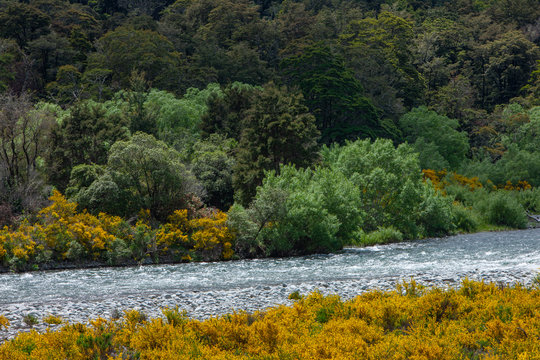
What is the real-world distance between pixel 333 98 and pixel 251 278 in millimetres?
44674

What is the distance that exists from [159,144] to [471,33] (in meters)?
84.0

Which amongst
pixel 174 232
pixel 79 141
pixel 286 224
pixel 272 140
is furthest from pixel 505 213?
pixel 79 141

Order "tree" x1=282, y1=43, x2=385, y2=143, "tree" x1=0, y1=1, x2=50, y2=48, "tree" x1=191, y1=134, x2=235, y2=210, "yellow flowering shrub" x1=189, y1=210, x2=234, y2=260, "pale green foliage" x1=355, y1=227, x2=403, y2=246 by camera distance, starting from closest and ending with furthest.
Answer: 1. "yellow flowering shrub" x1=189, y1=210, x2=234, y2=260
2. "pale green foliage" x1=355, y1=227, x2=403, y2=246
3. "tree" x1=191, y1=134, x2=235, y2=210
4. "tree" x1=282, y1=43, x2=385, y2=143
5. "tree" x1=0, y1=1, x2=50, y2=48

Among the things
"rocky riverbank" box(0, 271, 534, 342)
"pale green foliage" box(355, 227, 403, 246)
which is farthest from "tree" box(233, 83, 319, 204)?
"rocky riverbank" box(0, 271, 534, 342)

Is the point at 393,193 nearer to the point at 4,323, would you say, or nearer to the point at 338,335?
the point at 338,335

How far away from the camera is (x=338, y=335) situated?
10.3 meters

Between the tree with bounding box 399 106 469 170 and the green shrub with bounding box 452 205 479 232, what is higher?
the tree with bounding box 399 106 469 170

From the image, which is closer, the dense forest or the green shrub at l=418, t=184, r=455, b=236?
the dense forest

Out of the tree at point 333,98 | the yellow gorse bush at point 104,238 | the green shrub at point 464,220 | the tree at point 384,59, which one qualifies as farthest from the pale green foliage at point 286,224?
the tree at point 384,59

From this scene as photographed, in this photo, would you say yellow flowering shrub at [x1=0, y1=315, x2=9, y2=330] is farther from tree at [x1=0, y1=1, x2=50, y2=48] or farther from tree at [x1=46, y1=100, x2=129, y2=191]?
tree at [x1=0, y1=1, x2=50, y2=48]

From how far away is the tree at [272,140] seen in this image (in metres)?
43.2

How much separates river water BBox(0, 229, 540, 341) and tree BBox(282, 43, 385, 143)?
28.9 m

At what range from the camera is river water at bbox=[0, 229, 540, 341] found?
16734mm

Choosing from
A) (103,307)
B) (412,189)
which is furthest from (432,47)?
(103,307)
